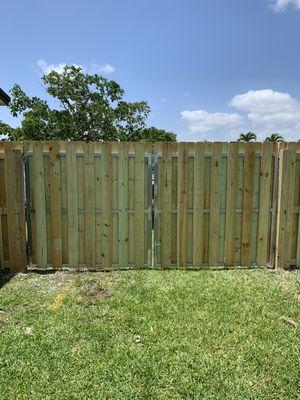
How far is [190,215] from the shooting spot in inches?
197

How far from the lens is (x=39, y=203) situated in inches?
192

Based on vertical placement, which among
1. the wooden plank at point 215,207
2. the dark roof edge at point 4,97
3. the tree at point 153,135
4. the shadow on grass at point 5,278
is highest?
the tree at point 153,135

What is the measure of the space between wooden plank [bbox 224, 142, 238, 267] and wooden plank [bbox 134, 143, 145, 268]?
1216 millimetres

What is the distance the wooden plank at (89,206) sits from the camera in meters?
4.79

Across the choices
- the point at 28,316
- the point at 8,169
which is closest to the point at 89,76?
the point at 8,169

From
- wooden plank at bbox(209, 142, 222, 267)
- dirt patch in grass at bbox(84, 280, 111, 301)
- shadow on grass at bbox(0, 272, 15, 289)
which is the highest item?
wooden plank at bbox(209, 142, 222, 267)

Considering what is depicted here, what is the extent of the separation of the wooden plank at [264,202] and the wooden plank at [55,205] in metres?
2.89

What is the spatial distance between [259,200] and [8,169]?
3.56 metres

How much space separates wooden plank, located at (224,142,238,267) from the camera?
4852 mm

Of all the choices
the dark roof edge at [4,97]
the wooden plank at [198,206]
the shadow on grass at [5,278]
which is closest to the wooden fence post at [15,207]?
the shadow on grass at [5,278]

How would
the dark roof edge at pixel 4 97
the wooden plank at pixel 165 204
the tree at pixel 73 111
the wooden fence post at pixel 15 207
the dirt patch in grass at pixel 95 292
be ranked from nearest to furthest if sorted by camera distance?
the dirt patch in grass at pixel 95 292 → the wooden fence post at pixel 15 207 → the wooden plank at pixel 165 204 → the dark roof edge at pixel 4 97 → the tree at pixel 73 111

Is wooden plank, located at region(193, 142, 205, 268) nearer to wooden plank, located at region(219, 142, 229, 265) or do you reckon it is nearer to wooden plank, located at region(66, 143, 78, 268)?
wooden plank, located at region(219, 142, 229, 265)

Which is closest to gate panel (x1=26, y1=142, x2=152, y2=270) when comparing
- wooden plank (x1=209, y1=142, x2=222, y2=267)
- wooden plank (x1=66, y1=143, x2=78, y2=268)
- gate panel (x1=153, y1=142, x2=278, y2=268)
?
wooden plank (x1=66, y1=143, x2=78, y2=268)

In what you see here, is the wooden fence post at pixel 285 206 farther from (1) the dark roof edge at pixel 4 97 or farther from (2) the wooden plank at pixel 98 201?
(1) the dark roof edge at pixel 4 97
